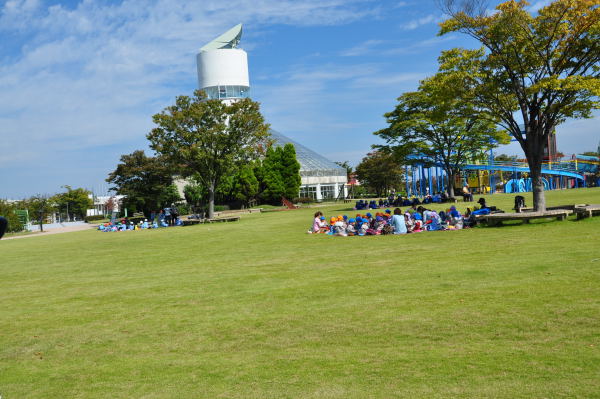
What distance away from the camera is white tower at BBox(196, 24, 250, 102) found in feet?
246

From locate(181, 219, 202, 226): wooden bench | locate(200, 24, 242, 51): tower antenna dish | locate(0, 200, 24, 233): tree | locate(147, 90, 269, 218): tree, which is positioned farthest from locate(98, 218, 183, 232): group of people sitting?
locate(200, 24, 242, 51): tower antenna dish

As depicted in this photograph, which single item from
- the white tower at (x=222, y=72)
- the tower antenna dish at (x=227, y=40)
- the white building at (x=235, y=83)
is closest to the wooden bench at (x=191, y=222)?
the white building at (x=235, y=83)

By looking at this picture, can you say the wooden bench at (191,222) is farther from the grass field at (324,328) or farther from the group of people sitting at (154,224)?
the grass field at (324,328)

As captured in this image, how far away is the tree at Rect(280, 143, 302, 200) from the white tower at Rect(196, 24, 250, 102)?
19.9 m

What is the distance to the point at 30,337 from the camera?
21.1ft

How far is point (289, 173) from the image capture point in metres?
58.3

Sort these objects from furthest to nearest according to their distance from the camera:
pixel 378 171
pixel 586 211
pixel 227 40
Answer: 1. pixel 227 40
2. pixel 378 171
3. pixel 586 211

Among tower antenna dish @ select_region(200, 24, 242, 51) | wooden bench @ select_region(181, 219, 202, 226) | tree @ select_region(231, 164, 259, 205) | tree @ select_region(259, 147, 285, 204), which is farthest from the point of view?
tower antenna dish @ select_region(200, 24, 242, 51)

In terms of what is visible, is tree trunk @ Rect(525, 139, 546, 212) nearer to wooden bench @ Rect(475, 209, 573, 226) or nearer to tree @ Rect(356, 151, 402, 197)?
wooden bench @ Rect(475, 209, 573, 226)

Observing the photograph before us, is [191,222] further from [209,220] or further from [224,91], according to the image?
[224,91]

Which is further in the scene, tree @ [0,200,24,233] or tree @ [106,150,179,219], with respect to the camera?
tree @ [106,150,179,219]

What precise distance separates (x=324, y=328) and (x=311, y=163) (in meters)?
67.7

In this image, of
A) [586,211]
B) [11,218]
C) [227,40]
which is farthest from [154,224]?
[227,40]

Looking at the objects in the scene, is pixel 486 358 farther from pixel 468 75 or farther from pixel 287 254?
pixel 468 75
